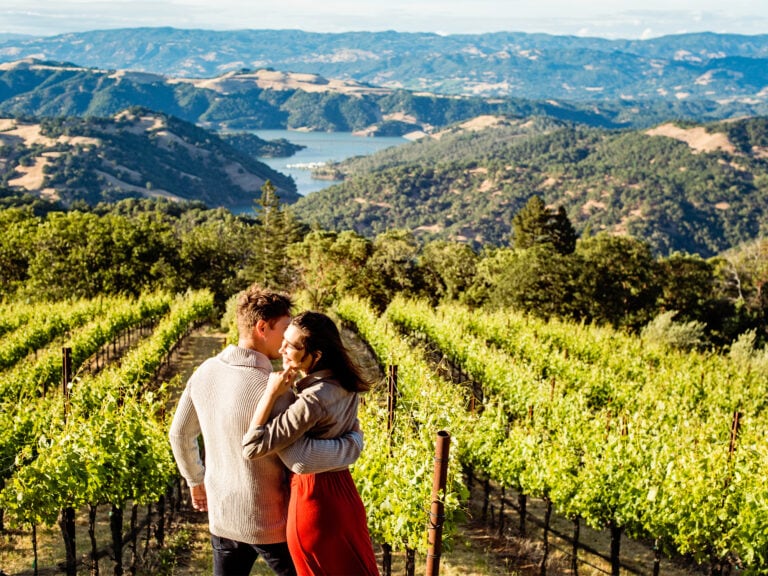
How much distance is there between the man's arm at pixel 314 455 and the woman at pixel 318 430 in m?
0.05

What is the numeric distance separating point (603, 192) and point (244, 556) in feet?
441

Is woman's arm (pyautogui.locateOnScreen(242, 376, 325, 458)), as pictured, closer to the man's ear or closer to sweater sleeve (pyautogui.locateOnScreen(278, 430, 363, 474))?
sweater sleeve (pyautogui.locateOnScreen(278, 430, 363, 474))

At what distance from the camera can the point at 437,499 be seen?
292 cm

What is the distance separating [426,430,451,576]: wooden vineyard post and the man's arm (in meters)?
0.44

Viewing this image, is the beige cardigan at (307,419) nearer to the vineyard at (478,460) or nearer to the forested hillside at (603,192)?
the vineyard at (478,460)

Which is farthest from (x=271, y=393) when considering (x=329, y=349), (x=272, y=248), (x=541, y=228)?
(x=541, y=228)

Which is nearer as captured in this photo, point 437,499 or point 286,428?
point 286,428

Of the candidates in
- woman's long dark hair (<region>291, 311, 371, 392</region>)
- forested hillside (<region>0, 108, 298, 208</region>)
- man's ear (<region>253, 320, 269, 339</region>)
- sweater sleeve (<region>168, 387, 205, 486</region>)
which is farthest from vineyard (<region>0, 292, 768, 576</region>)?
forested hillside (<region>0, 108, 298, 208</region>)

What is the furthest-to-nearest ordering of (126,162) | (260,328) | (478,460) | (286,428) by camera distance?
(126,162)
(478,460)
(260,328)
(286,428)

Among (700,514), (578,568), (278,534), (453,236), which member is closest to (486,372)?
(578,568)

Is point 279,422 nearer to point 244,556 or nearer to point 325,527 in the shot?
point 325,527

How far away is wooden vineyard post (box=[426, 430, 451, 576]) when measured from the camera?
114 inches

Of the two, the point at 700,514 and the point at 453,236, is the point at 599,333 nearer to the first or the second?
the point at 700,514

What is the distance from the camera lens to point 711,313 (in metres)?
36.5
